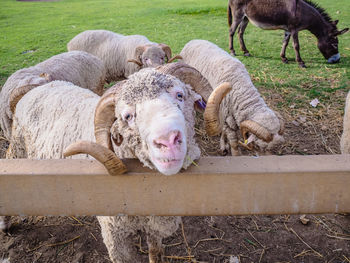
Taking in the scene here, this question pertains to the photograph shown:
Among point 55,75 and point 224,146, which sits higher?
point 55,75

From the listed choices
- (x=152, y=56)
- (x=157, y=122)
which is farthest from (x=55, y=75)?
(x=157, y=122)

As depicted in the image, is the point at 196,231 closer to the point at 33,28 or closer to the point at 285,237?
the point at 285,237

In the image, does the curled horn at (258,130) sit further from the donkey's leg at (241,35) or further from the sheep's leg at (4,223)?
the donkey's leg at (241,35)

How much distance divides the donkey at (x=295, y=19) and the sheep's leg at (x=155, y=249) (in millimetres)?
6573

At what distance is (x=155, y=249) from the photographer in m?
2.34

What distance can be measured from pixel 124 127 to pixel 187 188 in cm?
71

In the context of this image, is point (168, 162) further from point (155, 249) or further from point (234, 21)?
point (234, 21)

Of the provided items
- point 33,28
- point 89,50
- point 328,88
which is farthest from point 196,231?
point 33,28

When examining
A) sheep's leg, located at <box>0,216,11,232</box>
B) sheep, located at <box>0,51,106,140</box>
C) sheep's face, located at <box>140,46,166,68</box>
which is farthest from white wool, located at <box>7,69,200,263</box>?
sheep's face, located at <box>140,46,166,68</box>

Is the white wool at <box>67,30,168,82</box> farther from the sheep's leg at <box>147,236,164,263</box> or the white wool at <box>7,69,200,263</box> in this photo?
the sheep's leg at <box>147,236,164,263</box>

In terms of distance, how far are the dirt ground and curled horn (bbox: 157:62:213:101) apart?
5.09 feet

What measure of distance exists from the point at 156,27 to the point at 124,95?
11.1 m

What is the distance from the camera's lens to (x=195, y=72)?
2.08m

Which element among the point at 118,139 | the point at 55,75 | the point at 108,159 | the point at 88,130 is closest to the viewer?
the point at 108,159
